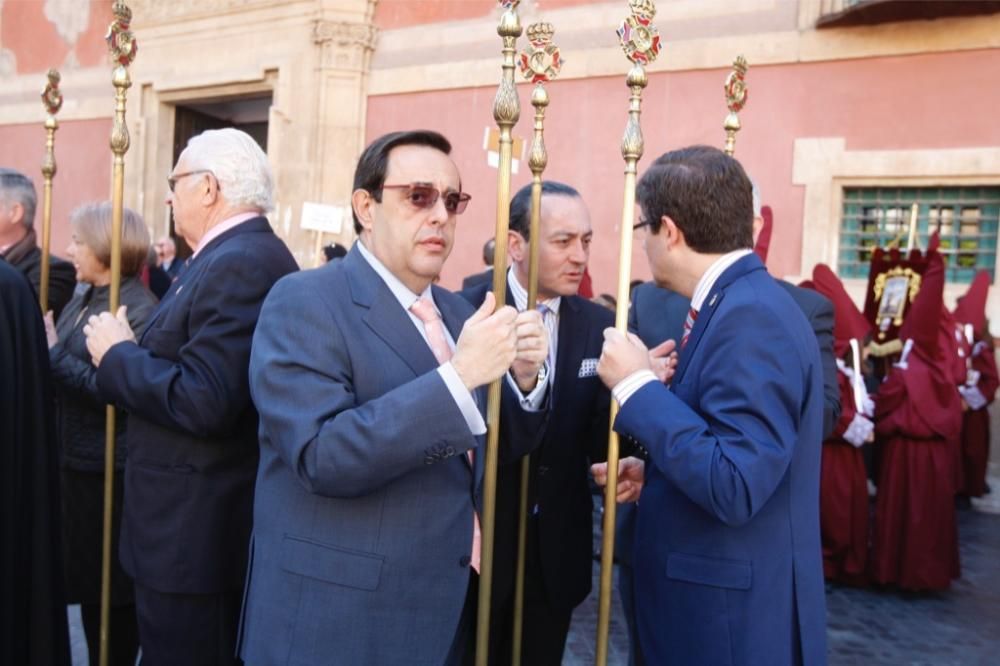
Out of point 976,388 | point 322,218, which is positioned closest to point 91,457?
point 322,218

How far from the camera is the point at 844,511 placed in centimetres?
575

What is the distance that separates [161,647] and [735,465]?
5.82ft

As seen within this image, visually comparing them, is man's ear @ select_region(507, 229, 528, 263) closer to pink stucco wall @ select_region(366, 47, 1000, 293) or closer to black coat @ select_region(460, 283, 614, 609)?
black coat @ select_region(460, 283, 614, 609)

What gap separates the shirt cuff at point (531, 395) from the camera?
2318mm

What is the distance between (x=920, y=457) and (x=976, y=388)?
2153 millimetres

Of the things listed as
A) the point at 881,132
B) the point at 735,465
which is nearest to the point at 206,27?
the point at 881,132

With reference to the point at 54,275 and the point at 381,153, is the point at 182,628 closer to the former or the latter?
the point at 381,153

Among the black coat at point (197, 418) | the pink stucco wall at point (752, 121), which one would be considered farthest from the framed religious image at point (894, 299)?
the black coat at point (197, 418)

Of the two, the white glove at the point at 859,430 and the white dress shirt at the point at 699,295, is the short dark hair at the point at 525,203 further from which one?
the white glove at the point at 859,430

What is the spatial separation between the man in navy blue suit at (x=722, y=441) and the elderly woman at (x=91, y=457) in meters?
2.09

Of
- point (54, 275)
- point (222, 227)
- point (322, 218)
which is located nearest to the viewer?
point (222, 227)

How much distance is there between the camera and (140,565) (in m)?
2.61

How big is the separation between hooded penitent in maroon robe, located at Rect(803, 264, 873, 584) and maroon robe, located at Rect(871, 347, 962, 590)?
0.15m

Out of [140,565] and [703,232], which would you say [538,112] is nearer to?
[703,232]
